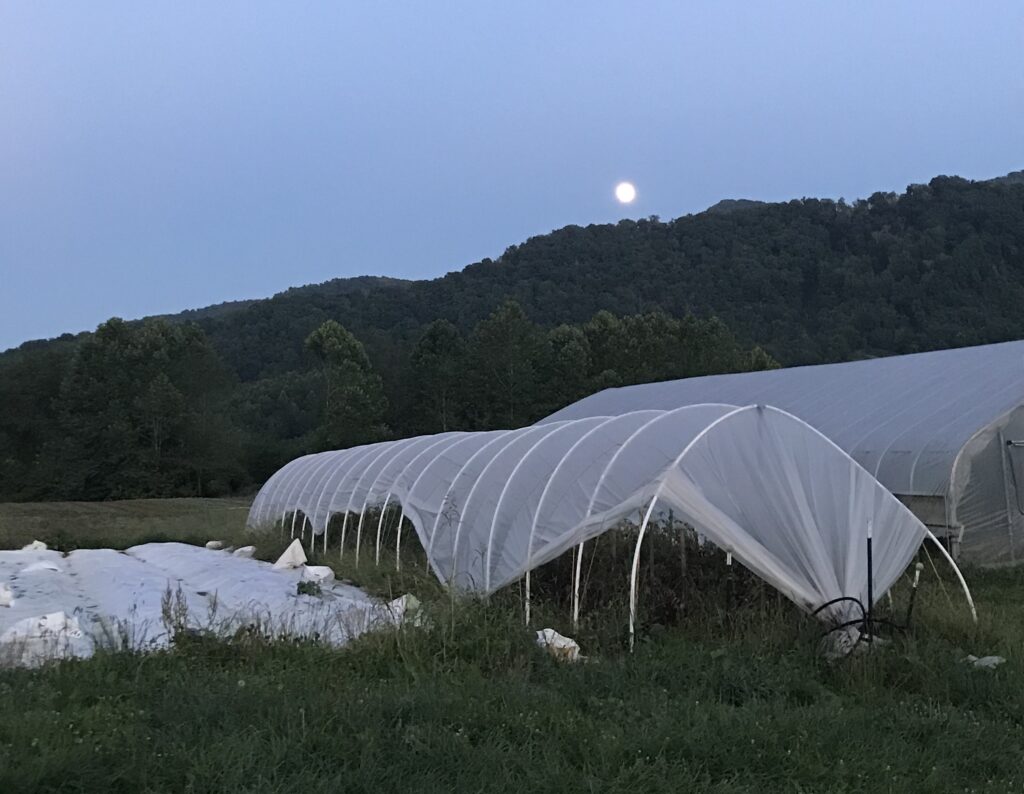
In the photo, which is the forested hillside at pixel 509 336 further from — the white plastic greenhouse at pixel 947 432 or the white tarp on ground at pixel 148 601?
the white tarp on ground at pixel 148 601

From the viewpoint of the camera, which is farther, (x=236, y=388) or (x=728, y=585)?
(x=236, y=388)

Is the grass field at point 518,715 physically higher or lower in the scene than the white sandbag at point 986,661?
higher

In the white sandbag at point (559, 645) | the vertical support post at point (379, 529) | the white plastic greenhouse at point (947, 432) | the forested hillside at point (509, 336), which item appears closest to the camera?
the white sandbag at point (559, 645)

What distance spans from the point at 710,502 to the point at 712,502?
0.08 feet

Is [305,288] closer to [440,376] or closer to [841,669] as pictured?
[440,376]

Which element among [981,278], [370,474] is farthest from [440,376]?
[981,278]

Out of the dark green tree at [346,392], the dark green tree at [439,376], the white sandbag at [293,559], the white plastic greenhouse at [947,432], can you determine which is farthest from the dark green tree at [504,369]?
the white sandbag at [293,559]

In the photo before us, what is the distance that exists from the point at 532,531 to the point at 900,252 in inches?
2123

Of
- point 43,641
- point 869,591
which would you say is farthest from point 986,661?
point 43,641

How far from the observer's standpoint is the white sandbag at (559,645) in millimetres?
5730

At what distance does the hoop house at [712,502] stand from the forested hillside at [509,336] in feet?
101

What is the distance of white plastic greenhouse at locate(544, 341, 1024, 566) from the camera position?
12.1 m

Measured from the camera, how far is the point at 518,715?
438 cm

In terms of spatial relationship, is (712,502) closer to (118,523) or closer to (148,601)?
(148,601)
